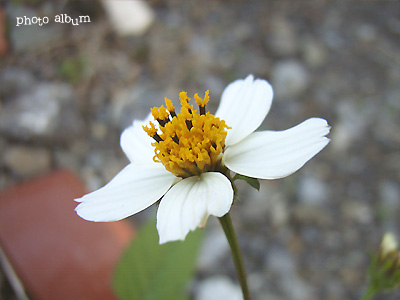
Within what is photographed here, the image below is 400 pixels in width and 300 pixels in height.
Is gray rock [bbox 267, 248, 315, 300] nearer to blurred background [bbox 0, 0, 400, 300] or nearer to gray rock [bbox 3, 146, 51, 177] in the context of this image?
blurred background [bbox 0, 0, 400, 300]

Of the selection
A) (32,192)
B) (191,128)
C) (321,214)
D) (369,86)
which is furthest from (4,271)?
(369,86)

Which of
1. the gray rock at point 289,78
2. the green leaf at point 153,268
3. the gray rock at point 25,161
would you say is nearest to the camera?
the green leaf at point 153,268

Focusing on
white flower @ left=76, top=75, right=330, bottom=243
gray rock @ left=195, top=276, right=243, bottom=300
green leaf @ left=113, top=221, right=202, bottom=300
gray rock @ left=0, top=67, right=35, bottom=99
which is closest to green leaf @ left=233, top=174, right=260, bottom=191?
white flower @ left=76, top=75, right=330, bottom=243

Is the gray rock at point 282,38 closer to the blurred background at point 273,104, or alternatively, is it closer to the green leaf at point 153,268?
the blurred background at point 273,104

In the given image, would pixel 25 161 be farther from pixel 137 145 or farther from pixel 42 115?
pixel 137 145

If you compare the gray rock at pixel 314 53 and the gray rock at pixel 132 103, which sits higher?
the gray rock at pixel 314 53

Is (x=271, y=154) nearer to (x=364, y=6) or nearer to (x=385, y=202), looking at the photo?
(x=385, y=202)

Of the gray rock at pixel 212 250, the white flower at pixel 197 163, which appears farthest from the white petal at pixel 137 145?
the gray rock at pixel 212 250
